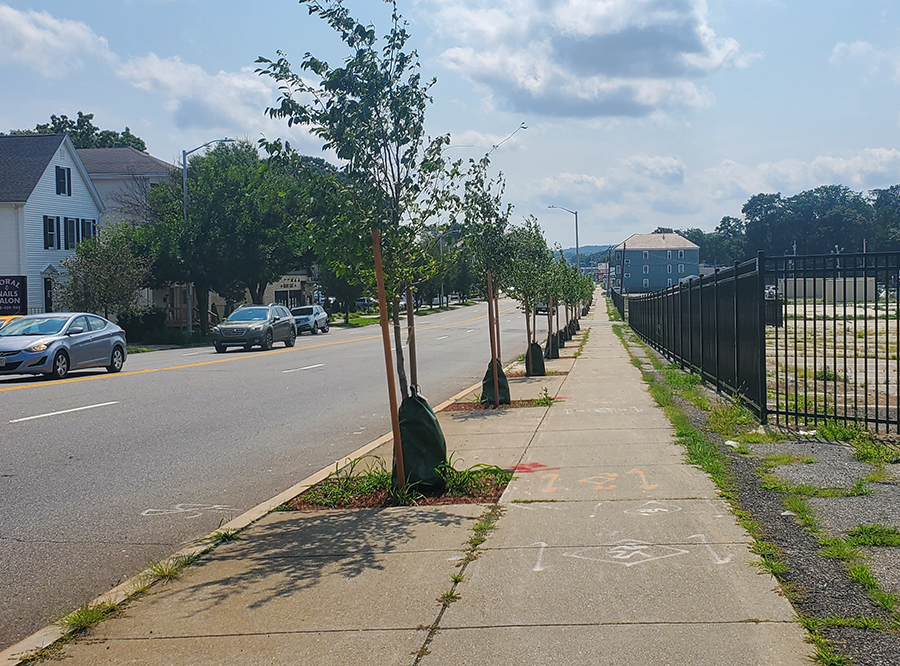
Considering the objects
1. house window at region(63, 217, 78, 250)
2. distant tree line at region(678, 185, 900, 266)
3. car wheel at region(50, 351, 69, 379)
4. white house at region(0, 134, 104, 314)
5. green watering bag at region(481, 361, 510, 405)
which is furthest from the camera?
distant tree line at region(678, 185, 900, 266)

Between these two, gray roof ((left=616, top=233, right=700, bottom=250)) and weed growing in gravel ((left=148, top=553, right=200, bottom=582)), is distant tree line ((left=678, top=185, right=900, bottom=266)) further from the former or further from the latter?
weed growing in gravel ((left=148, top=553, right=200, bottom=582))

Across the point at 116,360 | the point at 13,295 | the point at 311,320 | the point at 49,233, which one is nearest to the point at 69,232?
the point at 49,233

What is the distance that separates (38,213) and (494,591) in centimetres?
4296

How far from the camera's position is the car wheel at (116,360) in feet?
71.0

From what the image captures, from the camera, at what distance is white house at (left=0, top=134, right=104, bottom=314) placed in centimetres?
4106

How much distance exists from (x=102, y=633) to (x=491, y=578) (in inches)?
83.6

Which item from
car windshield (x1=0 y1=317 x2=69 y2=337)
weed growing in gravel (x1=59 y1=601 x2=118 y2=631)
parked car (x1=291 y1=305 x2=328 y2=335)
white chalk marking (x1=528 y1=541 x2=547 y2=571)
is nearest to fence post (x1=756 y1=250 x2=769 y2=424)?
white chalk marking (x1=528 y1=541 x2=547 y2=571)

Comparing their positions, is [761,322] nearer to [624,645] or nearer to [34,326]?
[624,645]

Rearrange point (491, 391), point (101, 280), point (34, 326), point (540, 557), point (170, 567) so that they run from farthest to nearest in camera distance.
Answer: point (101, 280) < point (34, 326) < point (491, 391) < point (170, 567) < point (540, 557)

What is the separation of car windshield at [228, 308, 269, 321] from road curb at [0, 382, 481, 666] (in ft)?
75.1

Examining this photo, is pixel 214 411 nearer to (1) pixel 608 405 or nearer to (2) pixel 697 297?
(1) pixel 608 405

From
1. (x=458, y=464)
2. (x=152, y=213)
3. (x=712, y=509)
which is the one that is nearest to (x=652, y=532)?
(x=712, y=509)

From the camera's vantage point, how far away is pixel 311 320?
48.6m

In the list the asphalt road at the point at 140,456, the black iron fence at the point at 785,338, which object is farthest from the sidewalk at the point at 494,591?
the black iron fence at the point at 785,338
